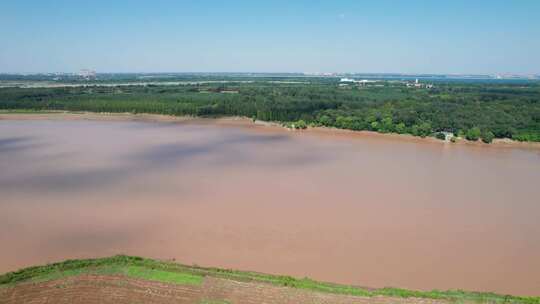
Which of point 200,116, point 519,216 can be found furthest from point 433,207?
point 200,116

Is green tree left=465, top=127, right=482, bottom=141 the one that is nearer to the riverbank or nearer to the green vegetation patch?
the riverbank

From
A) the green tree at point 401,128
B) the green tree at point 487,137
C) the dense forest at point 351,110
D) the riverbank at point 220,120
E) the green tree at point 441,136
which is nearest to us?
the green tree at point 487,137

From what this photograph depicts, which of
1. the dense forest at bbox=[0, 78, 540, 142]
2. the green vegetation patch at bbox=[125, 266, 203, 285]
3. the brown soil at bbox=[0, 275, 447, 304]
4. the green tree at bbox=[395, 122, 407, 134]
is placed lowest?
the brown soil at bbox=[0, 275, 447, 304]

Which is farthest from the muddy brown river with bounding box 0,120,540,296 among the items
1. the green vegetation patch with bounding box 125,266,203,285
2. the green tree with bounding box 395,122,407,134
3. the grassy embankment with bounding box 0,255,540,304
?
the green tree with bounding box 395,122,407,134

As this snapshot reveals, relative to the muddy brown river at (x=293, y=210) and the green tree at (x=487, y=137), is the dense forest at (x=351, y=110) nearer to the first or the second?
the green tree at (x=487, y=137)

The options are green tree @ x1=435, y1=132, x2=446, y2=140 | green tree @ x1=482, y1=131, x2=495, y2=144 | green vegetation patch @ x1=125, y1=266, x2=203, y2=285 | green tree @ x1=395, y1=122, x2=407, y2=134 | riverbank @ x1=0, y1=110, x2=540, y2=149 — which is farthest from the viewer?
green tree @ x1=395, y1=122, x2=407, y2=134

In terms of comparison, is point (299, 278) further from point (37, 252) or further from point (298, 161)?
point (298, 161)

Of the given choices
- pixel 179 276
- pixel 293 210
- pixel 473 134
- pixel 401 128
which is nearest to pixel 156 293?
pixel 179 276

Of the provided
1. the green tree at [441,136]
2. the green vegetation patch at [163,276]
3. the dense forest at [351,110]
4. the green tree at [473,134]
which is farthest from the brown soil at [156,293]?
the dense forest at [351,110]

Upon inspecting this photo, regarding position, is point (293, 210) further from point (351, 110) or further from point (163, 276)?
point (351, 110)
